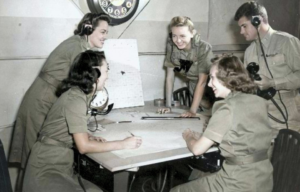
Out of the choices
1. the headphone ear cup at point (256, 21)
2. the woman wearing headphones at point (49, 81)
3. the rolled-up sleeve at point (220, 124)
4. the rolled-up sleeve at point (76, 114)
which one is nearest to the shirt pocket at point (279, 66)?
the headphone ear cup at point (256, 21)

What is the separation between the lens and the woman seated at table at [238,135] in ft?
6.14

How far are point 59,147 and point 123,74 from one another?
5.11 ft

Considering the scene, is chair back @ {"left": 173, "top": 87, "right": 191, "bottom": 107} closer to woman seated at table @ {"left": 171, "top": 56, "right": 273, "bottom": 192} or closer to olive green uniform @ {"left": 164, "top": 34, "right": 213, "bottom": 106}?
olive green uniform @ {"left": 164, "top": 34, "right": 213, "bottom": 106}

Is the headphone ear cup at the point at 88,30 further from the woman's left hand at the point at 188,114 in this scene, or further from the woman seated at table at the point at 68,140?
the woman's left hand at the point at 188,114

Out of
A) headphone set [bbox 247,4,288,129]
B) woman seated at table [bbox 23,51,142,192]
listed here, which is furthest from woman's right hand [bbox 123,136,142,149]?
headphone set [bbox 247,4,288,129]

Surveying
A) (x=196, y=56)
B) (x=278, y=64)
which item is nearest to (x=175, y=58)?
(x=196, y=56)

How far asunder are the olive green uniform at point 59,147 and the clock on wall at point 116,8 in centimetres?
157

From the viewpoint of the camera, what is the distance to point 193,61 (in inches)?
128

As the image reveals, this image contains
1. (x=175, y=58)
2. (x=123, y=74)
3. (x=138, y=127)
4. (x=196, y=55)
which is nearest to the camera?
(x=138, y=127)

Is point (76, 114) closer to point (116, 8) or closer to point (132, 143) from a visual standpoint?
point (132, 143)

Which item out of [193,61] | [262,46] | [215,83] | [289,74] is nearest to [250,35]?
[262,46]

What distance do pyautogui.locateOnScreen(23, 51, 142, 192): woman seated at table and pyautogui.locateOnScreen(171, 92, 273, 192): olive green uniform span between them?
0.51 metres

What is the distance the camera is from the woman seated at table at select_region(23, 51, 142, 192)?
2.00 metres

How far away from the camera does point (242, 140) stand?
1.87 meters
